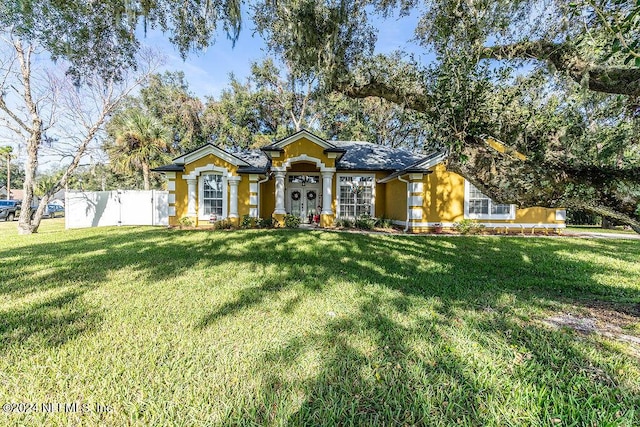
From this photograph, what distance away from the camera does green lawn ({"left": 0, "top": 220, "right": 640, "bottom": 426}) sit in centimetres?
205

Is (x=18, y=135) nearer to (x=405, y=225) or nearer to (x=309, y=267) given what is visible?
(x=309, y=267)

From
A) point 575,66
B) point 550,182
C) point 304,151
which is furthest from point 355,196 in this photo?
point 550,182

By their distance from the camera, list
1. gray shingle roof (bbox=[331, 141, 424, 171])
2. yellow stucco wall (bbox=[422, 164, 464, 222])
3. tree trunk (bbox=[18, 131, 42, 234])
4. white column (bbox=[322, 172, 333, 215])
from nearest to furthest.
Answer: tree trunk (bbox=[18, 131, 42, 234])
yellow stucco wall (bbox=[422, 164, 464, 222])
white column (bbox=[322, 172, 333, 215])
gray shingle roof (bbox=[331, 141, 424, 171])

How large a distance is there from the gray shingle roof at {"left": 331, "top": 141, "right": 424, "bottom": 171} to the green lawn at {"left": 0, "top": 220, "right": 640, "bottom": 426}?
9.53 metres

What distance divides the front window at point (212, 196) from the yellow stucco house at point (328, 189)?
0.16 ft

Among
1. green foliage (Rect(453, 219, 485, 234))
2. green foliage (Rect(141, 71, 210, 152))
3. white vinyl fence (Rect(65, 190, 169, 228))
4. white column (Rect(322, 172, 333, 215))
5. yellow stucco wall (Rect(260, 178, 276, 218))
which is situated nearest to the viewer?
green foliage (Rect(453, 219, 485, 234))

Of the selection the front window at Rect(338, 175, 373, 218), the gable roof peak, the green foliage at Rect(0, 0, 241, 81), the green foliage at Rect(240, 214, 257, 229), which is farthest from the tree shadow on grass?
the front window at Rect(338, 175, 373, 218)

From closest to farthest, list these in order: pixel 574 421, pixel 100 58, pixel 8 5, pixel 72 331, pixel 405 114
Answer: pixel 574 421
pixel 72 331
pixel 8 5
pixel 100 58
pixel 405 114

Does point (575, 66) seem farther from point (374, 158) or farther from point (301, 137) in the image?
point (374, 158)

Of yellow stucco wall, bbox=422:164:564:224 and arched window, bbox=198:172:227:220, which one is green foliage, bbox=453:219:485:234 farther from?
arched window, bbox=198:172:227:220

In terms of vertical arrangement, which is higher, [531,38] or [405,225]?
[531,38]

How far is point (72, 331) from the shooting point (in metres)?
3.11

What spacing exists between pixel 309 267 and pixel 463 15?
584cm

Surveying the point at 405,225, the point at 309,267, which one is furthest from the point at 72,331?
the point at 405,225
